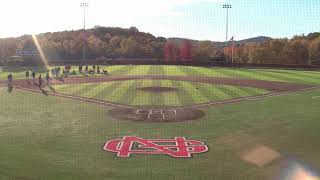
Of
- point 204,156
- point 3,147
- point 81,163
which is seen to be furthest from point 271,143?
point 3,147

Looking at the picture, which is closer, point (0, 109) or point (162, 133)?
point (162, 133)

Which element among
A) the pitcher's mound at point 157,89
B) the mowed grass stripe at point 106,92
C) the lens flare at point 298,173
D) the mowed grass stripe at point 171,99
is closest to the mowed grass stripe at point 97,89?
the mowed grass stripe at point 106,92

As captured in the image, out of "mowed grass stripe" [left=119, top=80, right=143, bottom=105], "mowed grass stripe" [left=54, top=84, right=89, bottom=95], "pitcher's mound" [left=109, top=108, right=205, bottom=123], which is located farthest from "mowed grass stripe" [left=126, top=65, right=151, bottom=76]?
"pitcher's mound" [left=109, top=108, right=205, bottom=123]

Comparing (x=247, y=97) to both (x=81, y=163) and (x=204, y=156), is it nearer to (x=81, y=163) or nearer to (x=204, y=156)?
(x=204, y=156)

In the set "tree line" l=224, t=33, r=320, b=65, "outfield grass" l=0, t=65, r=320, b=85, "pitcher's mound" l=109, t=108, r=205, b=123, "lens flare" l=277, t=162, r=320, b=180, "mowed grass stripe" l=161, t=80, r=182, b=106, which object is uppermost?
"tree line" l=224, t=33, r=320, b=65

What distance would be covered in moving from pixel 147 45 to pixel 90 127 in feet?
235

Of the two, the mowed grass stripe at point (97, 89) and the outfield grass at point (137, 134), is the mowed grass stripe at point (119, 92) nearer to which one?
the mowed grass stripe at point (97, 89)

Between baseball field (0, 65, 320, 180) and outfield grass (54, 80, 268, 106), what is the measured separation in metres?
0.09

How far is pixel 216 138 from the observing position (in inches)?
744

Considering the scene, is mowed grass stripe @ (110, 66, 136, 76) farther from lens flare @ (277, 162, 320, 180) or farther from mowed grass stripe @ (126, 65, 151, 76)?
lens flare @ (277, 162, 320, 180)

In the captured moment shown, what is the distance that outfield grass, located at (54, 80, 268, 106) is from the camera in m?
30.4

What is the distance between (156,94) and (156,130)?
13.3 metres

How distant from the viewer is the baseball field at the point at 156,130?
14.3m

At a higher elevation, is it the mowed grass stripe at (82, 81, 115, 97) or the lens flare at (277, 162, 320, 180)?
the mowed grass stripe at (82, 81, 115, 97)
